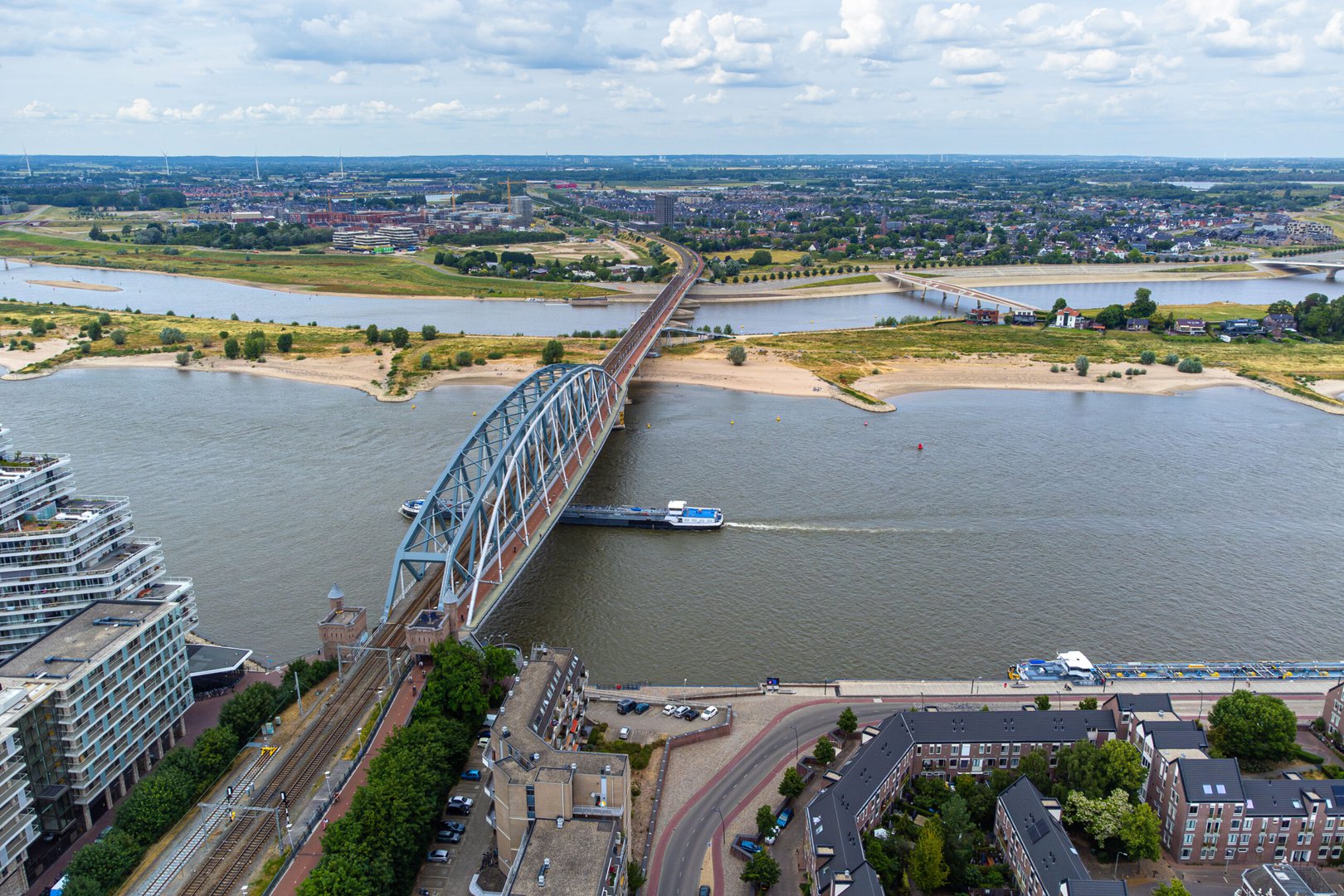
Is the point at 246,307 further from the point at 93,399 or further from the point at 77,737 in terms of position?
the point at 77,737

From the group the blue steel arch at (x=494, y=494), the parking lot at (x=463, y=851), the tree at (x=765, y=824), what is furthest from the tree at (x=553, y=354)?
the tree at (x=765, y=824)

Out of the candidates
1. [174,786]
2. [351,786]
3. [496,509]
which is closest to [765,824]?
[351,786]

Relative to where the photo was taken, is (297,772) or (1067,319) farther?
(1067,319)

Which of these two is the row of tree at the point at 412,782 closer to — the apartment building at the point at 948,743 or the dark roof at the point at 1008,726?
the apartment building at the point at 948,743

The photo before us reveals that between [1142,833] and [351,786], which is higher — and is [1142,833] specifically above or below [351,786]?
below

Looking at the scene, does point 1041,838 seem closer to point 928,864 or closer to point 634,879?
point 928,864

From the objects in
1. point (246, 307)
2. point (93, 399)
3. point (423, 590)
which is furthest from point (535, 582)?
point (246, 307)

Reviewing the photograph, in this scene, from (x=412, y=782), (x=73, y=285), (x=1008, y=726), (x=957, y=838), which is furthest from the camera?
(x=73, y=285)
